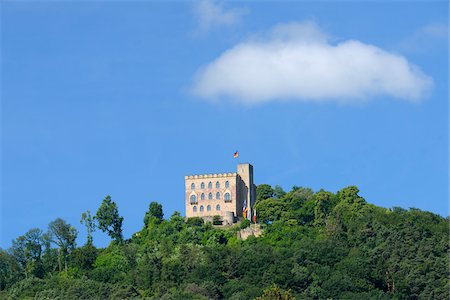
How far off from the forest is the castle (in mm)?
1283

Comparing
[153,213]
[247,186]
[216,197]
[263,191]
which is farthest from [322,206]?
[153,213]

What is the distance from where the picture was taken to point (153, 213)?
8856cm

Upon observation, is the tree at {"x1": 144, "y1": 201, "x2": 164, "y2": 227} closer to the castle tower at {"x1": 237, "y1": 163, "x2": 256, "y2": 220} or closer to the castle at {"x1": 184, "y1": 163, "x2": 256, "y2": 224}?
the castle at {"x1": 184, "y1": 163, "x2": 256, "y2": 224}

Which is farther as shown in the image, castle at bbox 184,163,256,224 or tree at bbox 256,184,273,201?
tree at bbox 256,184,273,201

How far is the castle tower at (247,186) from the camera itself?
292 ft

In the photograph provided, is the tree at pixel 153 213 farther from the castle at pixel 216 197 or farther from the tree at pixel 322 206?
the tree at pixel 322 206

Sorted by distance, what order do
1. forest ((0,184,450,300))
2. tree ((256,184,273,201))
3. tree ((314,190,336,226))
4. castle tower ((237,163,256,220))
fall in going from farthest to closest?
1. tree ((256,184,273,201))
2. castle tower ((237,163,256,220))
3. tree ((314,190,336,226))
4. forest ((0,184,450,300))

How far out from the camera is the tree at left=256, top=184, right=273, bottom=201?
299 feet

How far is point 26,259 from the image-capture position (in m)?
81.6

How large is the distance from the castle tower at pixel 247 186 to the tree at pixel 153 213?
5.47m

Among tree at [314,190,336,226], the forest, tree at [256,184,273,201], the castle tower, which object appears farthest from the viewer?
tree at [256,184,273,201]

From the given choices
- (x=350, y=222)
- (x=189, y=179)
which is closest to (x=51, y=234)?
(x=189, y=179)

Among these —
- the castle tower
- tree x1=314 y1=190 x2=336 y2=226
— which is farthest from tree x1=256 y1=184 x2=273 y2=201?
tree x1=314 y1=190 x2=336 y2=226

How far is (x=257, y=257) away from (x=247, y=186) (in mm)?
14772
